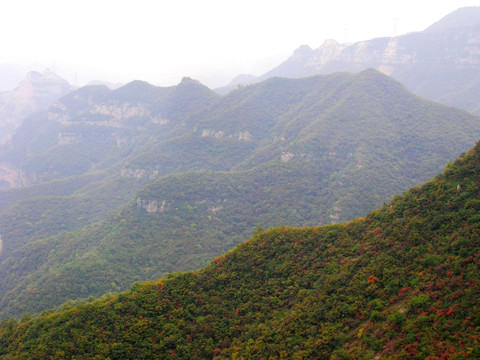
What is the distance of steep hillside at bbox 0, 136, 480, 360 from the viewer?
77.7ft

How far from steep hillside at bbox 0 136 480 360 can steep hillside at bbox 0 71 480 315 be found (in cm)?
4919

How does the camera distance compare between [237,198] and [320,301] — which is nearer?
[320,301]

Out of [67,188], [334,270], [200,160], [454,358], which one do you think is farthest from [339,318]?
[67,188]

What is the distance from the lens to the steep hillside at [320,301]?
77.7ft

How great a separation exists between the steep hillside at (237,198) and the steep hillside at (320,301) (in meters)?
49.2

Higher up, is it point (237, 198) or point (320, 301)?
point (320, 301)

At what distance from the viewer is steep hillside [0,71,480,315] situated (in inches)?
3639

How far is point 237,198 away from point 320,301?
95.5 meters

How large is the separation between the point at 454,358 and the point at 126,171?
180362 mm

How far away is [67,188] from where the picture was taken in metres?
186

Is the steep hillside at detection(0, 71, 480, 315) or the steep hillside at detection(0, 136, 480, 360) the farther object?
the steep hillside at detection(0, 71, 480, 315)

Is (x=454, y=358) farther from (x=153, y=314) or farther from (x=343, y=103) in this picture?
(x=343, y=103)

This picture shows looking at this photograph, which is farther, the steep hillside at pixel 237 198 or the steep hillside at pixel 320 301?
the steep hillside at pixel 237 198

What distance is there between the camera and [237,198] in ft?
416
